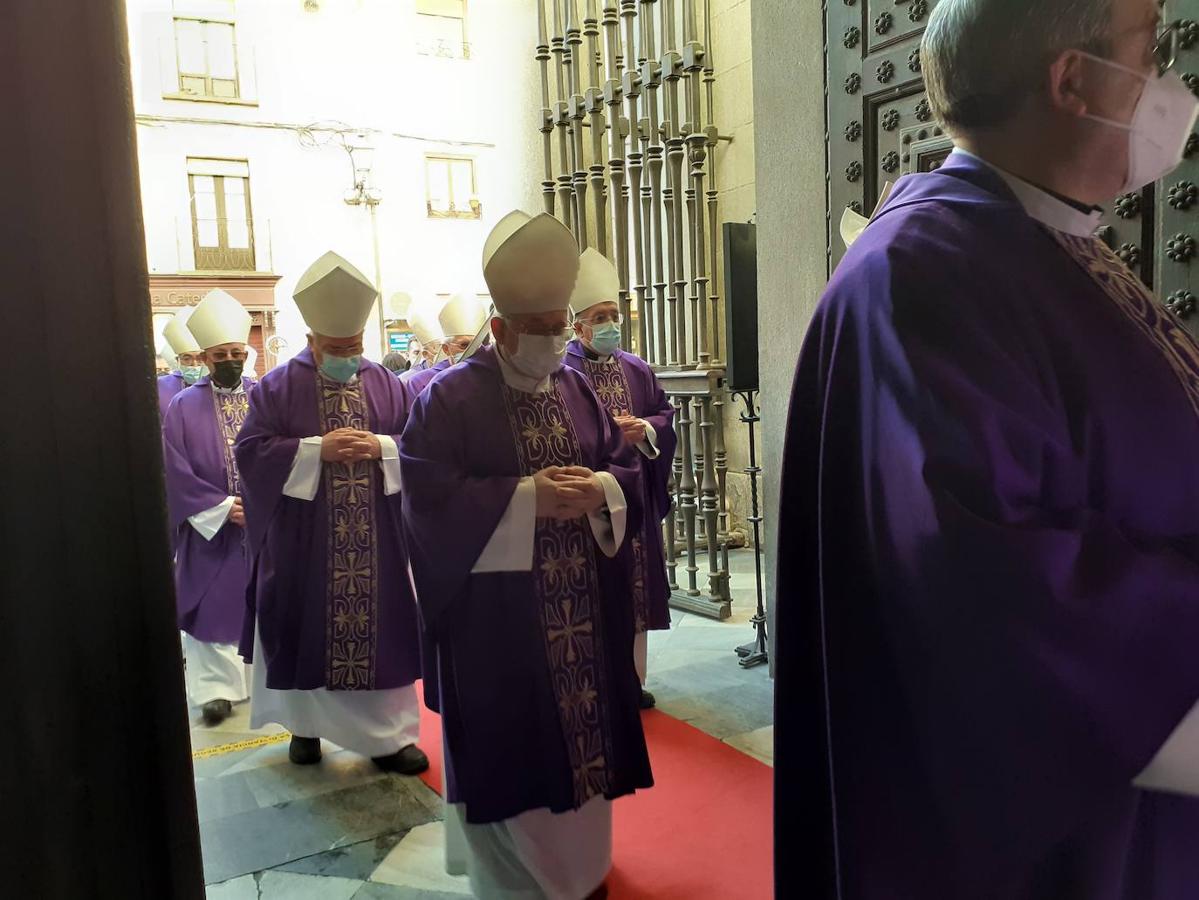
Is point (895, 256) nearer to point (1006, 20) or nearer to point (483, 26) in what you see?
point (1006, 20)

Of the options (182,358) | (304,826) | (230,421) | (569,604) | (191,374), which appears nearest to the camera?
(569,604)

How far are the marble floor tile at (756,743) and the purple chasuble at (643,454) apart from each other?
2.04 ft

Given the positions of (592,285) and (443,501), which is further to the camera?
(592,285)

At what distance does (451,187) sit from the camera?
1412 centimetres

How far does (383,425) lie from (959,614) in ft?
10.2

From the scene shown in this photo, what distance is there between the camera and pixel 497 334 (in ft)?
8.75

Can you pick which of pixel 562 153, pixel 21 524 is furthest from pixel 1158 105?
pixel 562 153

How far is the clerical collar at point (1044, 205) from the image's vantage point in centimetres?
135

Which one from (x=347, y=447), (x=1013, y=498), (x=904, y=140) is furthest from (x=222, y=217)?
(x=1013, y=498)

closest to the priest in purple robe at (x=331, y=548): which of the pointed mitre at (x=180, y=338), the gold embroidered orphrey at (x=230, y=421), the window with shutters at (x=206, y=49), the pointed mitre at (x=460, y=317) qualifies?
the gold embroidered orphrey at (x=230, y=421)

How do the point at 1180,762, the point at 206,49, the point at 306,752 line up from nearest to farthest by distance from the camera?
1. the point at 1180,762
2. the point at 306,752
3. the point at 206,49

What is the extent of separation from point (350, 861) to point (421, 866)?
0.23 meters

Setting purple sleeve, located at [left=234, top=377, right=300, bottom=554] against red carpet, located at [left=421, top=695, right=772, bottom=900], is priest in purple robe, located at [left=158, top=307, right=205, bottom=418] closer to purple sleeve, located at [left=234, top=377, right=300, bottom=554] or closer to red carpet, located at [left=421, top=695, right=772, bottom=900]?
purple sleeve, located at [left=234, top=377, right=300, bottom=554]

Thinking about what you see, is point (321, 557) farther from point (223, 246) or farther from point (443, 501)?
point (223, 246)
